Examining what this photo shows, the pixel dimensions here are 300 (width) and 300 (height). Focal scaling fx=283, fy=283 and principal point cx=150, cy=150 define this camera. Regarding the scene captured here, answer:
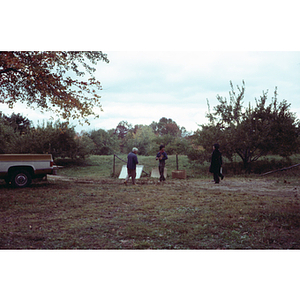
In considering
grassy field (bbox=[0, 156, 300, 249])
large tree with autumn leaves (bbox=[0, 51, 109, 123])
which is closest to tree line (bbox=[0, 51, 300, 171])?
large tree with autumn leaves (bbox=[0, 51, 109, 123])

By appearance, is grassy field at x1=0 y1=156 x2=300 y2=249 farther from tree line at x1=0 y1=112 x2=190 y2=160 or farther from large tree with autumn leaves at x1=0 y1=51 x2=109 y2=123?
tree line at x1=0 y1=112 x2=190 y2=160

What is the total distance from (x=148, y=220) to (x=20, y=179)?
600cm

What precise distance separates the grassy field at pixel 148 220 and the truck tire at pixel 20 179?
61 cm

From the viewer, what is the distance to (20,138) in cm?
1716

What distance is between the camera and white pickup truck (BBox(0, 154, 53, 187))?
30.6 feet

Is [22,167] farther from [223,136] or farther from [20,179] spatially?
[223,136]

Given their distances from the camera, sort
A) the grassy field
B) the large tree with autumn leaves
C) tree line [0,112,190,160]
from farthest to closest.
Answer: tree line [0,112,190,160] → the large tree with autumn leaves → the grassy field

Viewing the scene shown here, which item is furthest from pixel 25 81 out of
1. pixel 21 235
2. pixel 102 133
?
pixel 102 133

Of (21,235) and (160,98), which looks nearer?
(21,235)

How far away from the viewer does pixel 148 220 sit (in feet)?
18.2

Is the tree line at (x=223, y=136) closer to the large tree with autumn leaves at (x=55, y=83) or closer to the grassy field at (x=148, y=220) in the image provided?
the large tree with autumn leaves at (x=55, y=83)

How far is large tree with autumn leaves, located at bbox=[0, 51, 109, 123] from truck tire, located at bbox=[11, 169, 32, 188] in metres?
2.25
